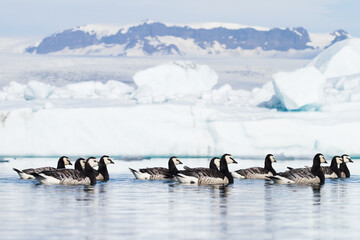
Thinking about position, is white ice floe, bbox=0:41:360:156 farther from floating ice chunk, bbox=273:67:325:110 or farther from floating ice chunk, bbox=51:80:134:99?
floating ice chunk, bbox=51:80:134:99

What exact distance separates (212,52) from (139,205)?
161499mm

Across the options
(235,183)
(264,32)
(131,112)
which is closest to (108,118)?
(131,112)

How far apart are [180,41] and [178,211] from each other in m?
173

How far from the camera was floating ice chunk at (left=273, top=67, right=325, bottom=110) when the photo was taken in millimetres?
28000

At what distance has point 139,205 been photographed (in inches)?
444

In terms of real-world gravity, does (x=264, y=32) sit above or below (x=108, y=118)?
above

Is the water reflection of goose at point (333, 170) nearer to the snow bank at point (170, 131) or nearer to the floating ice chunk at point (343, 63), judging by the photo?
the snow bank at point (170, 131)

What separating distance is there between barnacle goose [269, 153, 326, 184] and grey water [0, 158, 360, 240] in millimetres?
304

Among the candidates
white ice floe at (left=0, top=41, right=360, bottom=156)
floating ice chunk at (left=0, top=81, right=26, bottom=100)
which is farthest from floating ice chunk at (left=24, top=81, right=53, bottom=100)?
white ice floe at (left=0, top=41, right=360, bottom=156)

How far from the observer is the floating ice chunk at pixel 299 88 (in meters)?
28.0

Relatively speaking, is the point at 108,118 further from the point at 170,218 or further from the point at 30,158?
the point at 170,218

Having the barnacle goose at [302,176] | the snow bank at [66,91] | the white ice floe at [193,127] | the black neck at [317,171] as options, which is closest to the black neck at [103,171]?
the barnacle goose at [302,176]

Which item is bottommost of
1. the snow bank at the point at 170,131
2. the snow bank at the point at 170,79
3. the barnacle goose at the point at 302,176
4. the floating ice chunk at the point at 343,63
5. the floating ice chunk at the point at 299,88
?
the barnacle goose at the point at 302,176

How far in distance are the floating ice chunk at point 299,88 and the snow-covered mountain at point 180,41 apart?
132245 mm
